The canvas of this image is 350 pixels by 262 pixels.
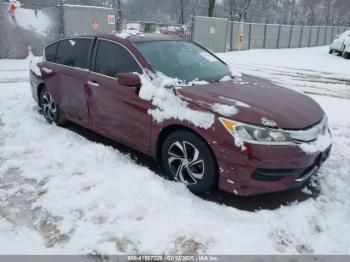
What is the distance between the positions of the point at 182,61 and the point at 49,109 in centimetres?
265

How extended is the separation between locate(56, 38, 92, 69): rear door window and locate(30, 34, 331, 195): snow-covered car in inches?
0.7

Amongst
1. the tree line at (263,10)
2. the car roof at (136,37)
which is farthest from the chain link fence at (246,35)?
the tree line at (263,10)

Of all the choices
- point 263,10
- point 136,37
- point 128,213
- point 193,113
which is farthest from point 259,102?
point 263,10

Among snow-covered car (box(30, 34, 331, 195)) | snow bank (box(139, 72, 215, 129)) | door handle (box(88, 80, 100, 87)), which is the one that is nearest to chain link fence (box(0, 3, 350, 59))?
snow-covered car (box(30, 34, 331, 195))

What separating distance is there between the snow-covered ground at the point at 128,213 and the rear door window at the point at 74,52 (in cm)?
122

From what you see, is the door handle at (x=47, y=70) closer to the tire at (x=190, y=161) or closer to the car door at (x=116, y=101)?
the car door at (x=116, y=101)

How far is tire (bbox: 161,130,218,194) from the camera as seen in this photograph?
11.9 feet

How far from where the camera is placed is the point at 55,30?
15.6 metres

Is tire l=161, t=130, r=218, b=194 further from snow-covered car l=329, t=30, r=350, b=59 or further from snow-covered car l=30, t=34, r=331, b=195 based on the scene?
snow-covered car l=329, t=30, r=350, b=59

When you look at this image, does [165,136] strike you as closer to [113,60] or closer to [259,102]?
[259,102]

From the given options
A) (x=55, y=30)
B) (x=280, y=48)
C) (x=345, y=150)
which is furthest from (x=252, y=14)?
(x=345, y=150)

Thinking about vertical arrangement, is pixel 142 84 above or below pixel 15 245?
above

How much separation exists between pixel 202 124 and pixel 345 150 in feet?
9.05

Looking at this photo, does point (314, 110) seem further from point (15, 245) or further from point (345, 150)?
point (15, 245)
